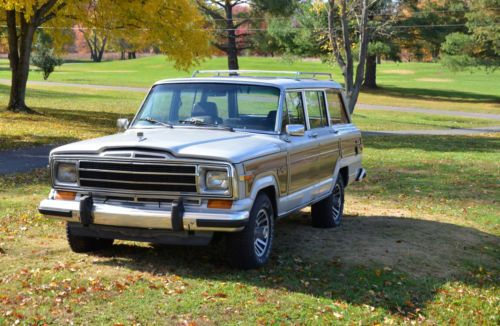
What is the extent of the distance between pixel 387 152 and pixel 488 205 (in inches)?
316

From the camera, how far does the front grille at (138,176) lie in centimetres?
660

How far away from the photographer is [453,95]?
185 ft

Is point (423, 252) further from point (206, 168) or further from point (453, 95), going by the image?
point (453, 95)

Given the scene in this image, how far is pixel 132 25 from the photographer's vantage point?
27.0 m

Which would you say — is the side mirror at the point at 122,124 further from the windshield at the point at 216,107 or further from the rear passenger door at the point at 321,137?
Result: the rear passenger door at the point at 321,137

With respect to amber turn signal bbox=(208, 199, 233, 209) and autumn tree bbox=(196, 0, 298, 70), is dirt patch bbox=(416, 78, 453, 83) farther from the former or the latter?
amber turn signal bbox=(208, 199, 233, 209)

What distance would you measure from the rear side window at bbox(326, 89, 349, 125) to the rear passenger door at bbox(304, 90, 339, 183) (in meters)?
0.21

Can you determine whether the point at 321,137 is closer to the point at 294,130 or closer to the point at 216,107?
the point at 294,130

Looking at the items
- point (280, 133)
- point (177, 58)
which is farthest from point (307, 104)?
point (177, 58)

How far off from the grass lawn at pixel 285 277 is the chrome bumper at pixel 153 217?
0.48 m

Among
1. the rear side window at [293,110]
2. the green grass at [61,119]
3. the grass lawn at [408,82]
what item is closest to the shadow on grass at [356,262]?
the rear side window at [293,110]

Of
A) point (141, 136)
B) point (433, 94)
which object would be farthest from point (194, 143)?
point (433, 94)

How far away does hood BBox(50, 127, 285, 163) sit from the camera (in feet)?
21.6

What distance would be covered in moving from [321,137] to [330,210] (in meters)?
1.03
